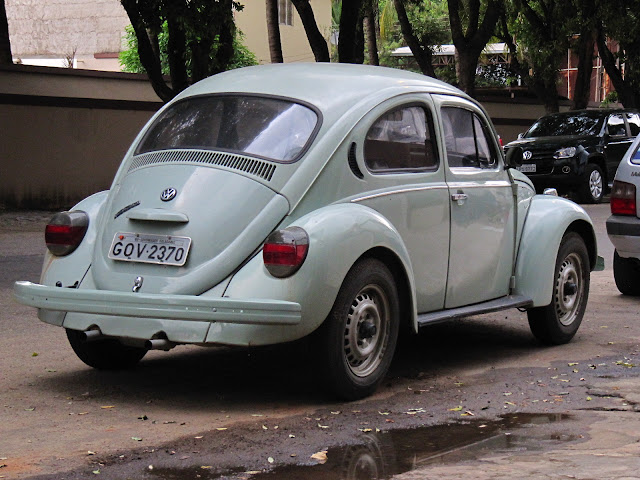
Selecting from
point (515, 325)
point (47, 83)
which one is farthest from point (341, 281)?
point (47, 83)

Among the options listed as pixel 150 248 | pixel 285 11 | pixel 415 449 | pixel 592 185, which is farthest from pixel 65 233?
pixel 285 11

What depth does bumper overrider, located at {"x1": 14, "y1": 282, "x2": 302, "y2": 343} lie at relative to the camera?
17.9ft

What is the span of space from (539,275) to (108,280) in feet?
9.59

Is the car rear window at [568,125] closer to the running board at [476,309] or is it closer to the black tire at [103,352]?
the running board at [476,309]

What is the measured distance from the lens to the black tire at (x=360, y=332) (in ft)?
18.9

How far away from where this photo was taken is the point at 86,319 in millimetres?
5836

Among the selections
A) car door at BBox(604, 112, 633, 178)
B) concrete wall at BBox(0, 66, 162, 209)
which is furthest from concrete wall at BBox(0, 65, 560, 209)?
car door at BBox(604, 112, 633, 178)

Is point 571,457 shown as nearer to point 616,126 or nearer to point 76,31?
point 616,126

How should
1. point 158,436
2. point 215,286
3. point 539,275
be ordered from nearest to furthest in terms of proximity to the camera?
point 158,436 < point 215,286 < point 539,275

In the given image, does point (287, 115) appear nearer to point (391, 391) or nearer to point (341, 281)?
point (341, 281)

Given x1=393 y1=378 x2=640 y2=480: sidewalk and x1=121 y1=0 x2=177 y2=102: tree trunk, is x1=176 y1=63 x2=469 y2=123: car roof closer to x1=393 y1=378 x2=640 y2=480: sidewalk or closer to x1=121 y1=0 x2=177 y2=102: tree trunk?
x1=393 y1=378 x2=640 y2=480: sidewalk

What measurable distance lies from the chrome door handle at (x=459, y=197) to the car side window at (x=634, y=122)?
16.9 meters

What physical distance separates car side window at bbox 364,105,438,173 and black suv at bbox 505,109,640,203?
14.7m

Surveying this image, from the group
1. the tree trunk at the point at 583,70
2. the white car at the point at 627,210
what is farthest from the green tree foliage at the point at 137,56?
the white car at the point at 627,210
